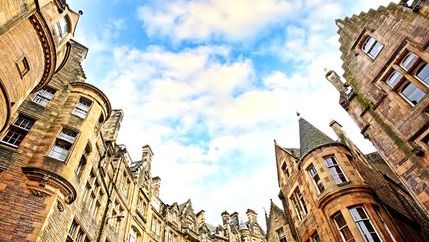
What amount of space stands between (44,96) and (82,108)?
249cm

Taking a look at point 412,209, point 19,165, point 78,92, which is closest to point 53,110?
point 78,92

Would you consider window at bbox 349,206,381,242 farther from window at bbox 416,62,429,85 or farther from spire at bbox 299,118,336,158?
Result: window at bbox 416,62,429,85

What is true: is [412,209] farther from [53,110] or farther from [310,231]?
[53,110]

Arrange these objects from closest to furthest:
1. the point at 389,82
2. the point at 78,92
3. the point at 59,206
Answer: the point at 59,206 → the point at 389,82 → the point at 78,92

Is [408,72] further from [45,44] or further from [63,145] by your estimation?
[45,44]

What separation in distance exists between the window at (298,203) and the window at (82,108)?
55.3 ft

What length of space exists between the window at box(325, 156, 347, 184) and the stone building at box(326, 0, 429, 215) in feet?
12.8

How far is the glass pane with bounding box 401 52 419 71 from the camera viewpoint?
14.7 meters

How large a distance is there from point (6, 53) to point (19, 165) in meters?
5.50

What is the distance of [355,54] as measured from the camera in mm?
19078

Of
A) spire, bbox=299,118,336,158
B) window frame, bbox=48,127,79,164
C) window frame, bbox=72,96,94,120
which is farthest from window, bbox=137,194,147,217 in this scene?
spire, bbox=299,118,336,158

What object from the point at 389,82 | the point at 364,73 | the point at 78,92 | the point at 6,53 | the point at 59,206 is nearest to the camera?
the point at 6,53

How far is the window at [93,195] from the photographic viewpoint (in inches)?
746

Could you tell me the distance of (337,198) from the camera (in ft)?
61.6
